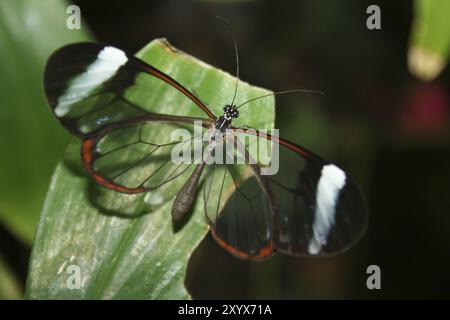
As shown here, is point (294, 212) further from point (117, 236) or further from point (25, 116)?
point (25, 116)

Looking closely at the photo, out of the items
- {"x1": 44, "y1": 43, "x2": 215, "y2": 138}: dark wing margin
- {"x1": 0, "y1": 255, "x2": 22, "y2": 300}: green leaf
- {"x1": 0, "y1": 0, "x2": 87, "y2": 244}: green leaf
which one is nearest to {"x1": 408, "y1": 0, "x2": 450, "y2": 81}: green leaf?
{"x1": 44, "y1": 43, "x2": 215, "y2": 138}: dark wing margin

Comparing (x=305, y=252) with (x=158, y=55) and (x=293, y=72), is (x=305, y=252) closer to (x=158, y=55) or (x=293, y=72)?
(x=158, y=55)

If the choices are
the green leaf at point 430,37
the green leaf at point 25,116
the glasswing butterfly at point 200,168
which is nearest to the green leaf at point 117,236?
the glasswing butterfly at point 200,168

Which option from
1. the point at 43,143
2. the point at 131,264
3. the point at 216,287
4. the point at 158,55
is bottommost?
the point at 216,287

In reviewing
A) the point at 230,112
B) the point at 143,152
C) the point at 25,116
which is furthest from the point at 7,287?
the point at 230,112

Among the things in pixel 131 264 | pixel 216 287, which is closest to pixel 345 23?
pixel 216 287

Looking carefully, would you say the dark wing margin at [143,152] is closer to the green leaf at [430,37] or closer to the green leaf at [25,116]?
the green leaf at [25,116]
